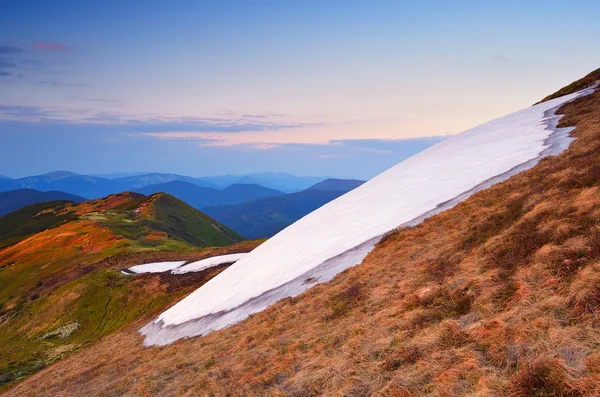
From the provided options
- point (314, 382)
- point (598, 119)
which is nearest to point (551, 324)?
point (314, 382)

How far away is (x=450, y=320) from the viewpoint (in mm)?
9234

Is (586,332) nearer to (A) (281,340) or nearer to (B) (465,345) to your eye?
(B) (465,345)

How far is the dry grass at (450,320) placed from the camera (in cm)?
700

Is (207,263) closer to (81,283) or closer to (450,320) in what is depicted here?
(81,283)

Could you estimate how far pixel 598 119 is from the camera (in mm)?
28438

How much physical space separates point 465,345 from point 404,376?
1596 millimetres

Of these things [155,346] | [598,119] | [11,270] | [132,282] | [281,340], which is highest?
[598,119]

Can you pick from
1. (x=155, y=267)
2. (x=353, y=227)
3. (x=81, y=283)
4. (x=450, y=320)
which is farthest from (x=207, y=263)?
(x=450, y=320)

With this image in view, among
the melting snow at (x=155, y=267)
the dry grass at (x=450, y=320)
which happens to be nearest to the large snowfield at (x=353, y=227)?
the dry grass at (x=450, y=320)

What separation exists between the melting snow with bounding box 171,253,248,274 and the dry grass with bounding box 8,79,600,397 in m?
34.3

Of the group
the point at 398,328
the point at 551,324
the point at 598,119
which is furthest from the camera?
the point at 598,119

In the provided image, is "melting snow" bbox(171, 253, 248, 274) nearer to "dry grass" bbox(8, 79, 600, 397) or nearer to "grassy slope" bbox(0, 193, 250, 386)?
"grassy slope" bbox(0, 193, 250, 386)

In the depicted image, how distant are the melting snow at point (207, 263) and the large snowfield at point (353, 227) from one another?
21.5m

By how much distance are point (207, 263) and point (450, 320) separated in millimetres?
52873
